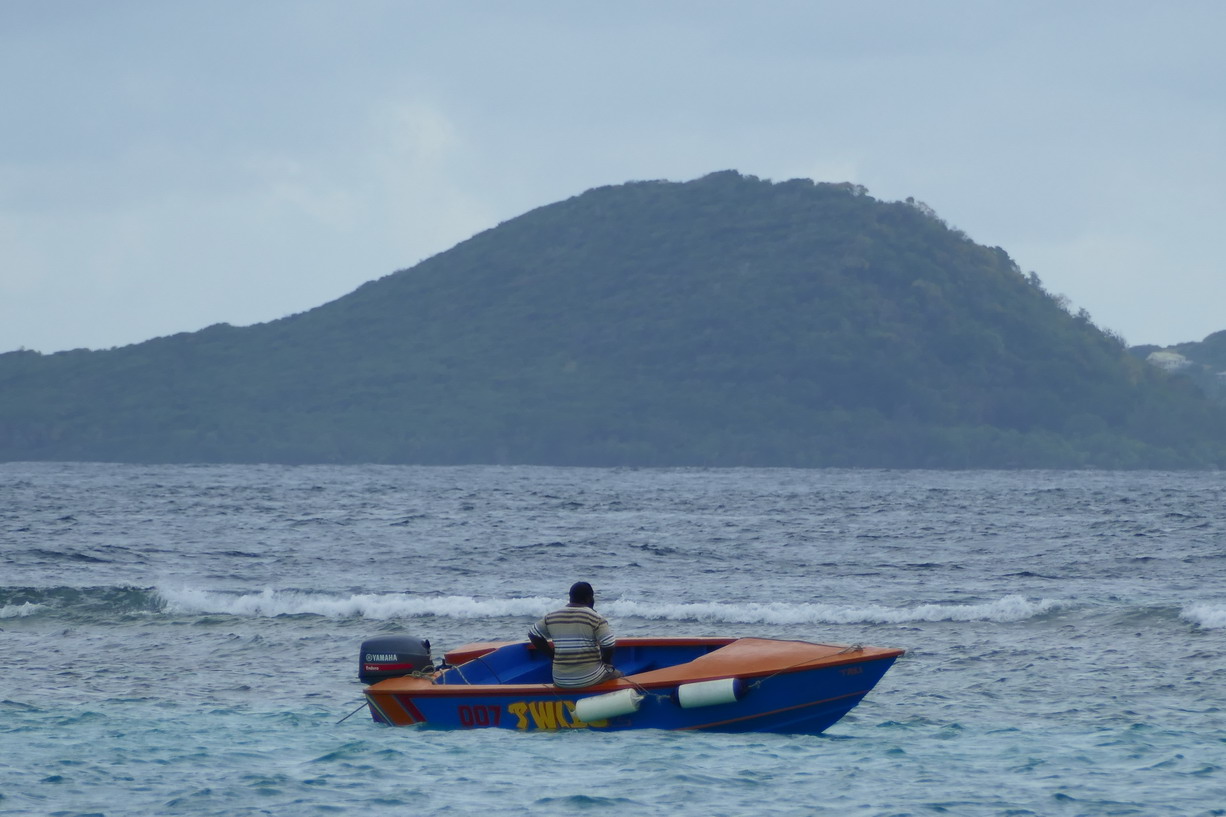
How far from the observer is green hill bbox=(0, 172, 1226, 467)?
527ft

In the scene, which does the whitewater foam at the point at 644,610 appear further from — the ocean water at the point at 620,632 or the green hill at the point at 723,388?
the green hill at the point at 723,388

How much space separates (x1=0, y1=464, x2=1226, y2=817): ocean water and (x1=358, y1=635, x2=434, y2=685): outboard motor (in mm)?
551

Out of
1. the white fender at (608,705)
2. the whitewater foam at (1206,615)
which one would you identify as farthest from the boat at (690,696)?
the whitewater foam at (1206,615)

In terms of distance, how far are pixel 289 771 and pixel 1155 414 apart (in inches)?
6527

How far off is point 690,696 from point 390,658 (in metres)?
3.21

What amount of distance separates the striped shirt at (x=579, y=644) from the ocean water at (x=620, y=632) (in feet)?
1.90

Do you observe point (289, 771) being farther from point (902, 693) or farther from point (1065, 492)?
point (1065, 492)

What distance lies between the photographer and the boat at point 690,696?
1359cm

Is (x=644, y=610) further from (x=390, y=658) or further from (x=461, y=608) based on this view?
(x=390, y=658)

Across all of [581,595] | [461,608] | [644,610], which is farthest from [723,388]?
[581,595]

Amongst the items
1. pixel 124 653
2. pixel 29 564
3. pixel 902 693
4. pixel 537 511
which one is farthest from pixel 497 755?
pixel 537 511

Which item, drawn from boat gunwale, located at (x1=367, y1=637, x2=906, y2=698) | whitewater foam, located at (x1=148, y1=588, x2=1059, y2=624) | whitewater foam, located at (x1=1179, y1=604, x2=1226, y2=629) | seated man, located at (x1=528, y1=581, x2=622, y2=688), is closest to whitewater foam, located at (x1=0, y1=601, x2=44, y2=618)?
whitewater foam, located at (x1=148, y1=588, x2=1059, y2=624)

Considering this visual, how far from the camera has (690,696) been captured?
13.6m

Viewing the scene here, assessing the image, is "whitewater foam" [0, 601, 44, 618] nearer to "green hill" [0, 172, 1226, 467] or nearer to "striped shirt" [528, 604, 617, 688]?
"striped shirt" [528, 604, 617, 688]
